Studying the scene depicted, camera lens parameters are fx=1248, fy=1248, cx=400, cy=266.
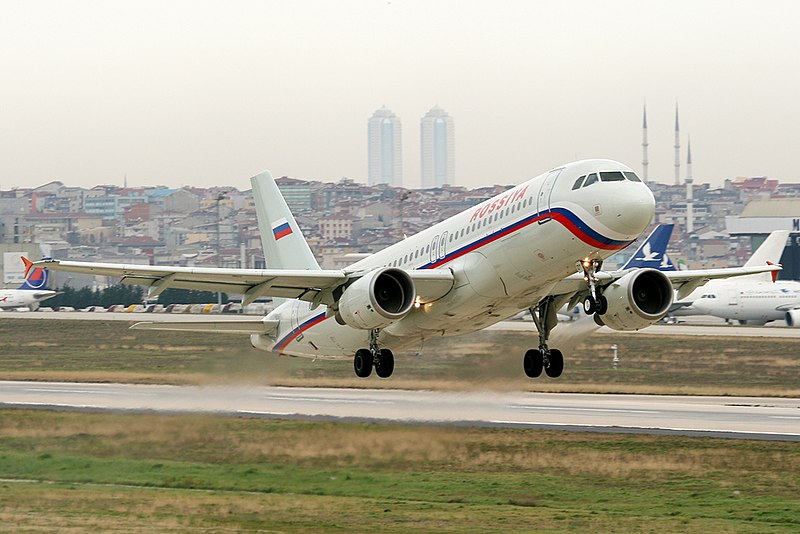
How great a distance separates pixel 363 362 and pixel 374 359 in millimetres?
360

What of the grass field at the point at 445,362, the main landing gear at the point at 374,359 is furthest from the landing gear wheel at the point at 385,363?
the grass field at the point at 445,362

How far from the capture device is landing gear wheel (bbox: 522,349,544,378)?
121 feet

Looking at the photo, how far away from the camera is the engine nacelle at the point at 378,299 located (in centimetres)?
3325

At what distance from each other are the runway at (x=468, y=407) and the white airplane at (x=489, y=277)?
5001mm

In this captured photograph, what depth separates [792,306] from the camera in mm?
94562

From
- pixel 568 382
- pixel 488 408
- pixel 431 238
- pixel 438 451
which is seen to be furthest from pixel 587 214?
pixel 568 382

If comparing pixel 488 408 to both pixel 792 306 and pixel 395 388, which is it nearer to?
pixel 395 388

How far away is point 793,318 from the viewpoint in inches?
3627

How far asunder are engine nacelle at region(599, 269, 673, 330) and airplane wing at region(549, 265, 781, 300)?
15.0 inches

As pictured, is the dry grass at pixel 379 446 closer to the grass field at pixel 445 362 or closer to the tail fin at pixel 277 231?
the grass field at pixel 445 362

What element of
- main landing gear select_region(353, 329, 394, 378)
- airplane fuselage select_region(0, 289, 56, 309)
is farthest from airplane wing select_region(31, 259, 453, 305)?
airplane fuselage select_region(0, 289, 56, 309)

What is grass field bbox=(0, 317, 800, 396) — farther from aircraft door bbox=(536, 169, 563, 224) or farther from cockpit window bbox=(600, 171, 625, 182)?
cockpit window bbox=(600, 171, 625, 182)

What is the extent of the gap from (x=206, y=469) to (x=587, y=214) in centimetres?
1390

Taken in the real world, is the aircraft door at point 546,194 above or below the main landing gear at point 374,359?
above
